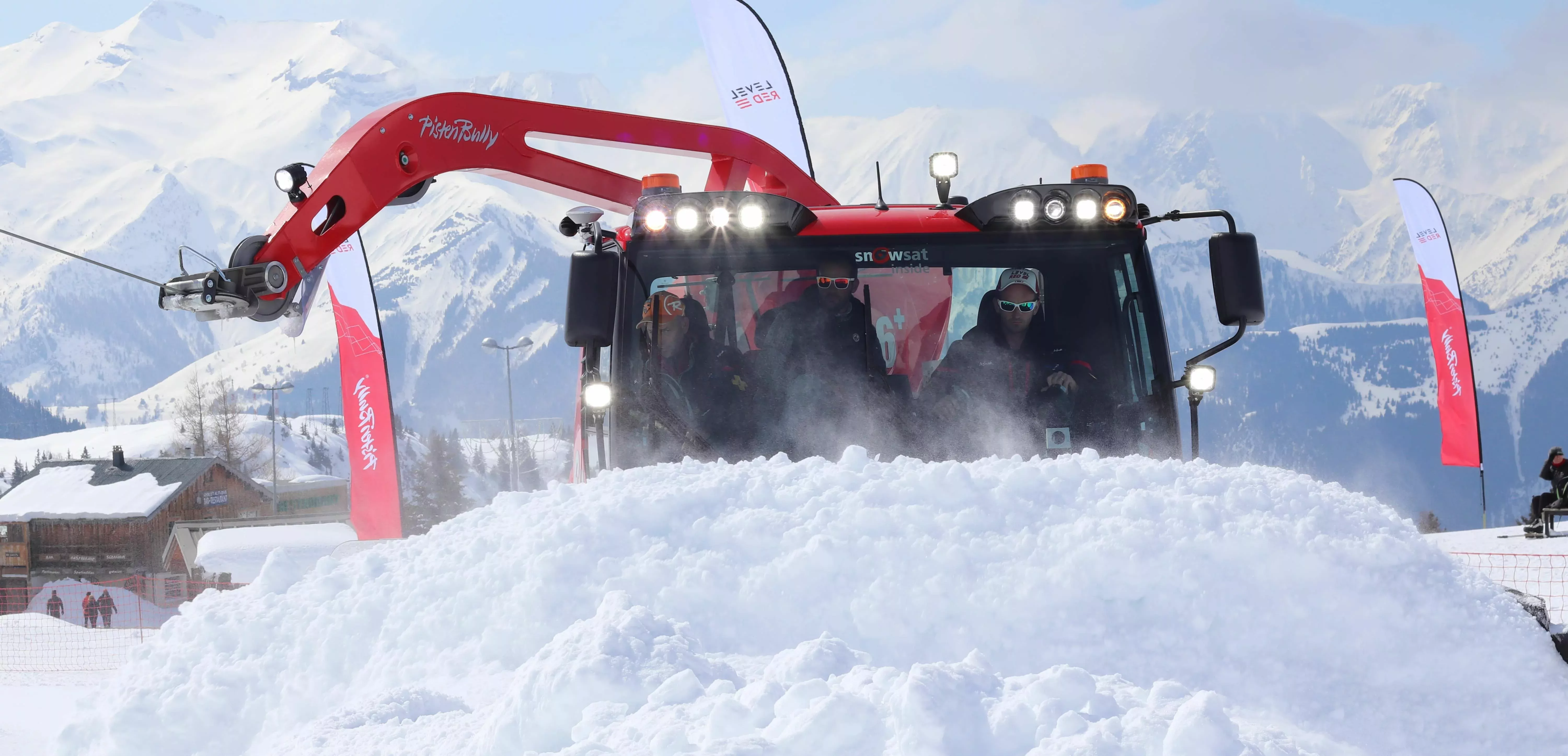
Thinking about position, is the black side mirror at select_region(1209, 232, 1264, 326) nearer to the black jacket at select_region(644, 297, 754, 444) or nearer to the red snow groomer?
the red snow groomer

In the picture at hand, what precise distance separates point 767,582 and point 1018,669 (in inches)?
31.1

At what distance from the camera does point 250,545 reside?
34.3 m

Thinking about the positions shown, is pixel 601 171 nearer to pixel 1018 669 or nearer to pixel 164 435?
pixel 1018 669

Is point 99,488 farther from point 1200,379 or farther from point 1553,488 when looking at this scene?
point 1200,379

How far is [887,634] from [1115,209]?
2.44 metres

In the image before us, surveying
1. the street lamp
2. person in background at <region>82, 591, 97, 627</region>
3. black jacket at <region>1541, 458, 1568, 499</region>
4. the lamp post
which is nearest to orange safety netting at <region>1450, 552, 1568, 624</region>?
black jacket at <region>1541, 458, 1568, 499</region>

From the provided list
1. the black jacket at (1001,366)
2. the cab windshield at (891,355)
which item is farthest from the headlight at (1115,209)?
the black jacket at (1001,366)

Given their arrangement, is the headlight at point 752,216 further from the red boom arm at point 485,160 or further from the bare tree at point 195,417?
the bare tree at point 195,417

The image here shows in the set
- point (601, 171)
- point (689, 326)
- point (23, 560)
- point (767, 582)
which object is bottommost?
point (23, 560)

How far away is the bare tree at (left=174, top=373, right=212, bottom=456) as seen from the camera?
7094cm

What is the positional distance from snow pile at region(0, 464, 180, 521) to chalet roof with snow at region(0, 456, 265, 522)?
0.07 feet

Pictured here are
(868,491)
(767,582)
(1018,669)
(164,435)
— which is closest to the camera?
(1018,669)

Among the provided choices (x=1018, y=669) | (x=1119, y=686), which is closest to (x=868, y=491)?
(x=1018, y=669)

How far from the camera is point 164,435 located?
11825 cm
